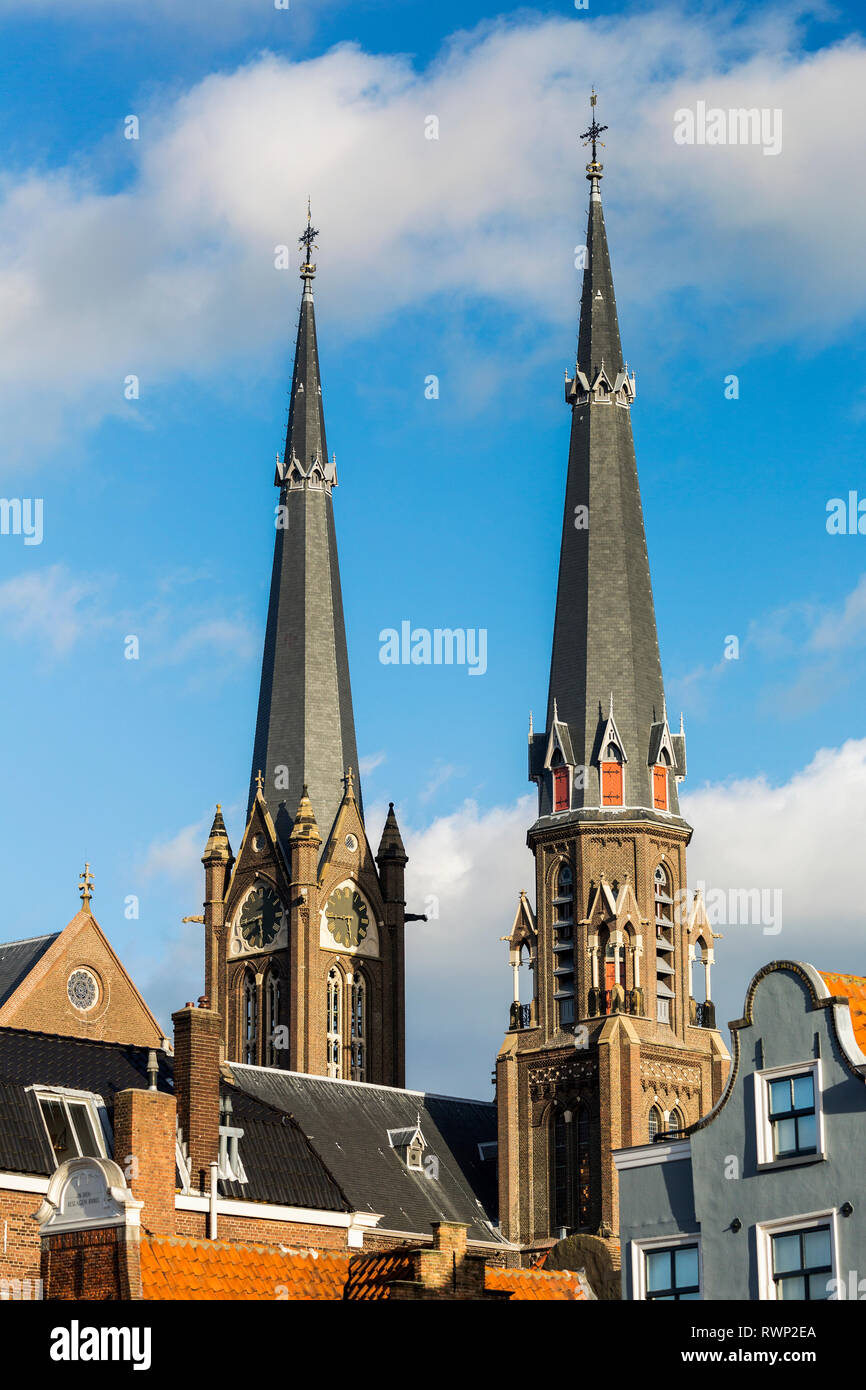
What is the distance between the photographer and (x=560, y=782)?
9356 centimetres

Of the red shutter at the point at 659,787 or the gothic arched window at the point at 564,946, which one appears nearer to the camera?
the gothic arched window at the point at 564,946

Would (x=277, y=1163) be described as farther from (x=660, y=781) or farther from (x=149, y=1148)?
(x=660, y=781)

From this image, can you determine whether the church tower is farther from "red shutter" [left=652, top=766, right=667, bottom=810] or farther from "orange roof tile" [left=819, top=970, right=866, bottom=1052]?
"orange roof tile" [left=819, top=970, right=866, bottom=1052]

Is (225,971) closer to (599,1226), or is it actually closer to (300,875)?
(300,875)

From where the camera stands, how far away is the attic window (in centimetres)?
5344

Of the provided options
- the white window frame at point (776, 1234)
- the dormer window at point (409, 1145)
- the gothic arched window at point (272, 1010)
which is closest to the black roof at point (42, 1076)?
the dormer window at point (409, 1145)

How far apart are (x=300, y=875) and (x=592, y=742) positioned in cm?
1651

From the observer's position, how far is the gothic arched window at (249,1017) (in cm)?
10306

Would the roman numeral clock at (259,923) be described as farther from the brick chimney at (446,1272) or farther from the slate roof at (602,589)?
the brick chimney at (446,1272)

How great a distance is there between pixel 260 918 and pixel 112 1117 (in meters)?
52.2

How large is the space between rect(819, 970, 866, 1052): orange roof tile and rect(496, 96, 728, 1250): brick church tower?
5001 cm

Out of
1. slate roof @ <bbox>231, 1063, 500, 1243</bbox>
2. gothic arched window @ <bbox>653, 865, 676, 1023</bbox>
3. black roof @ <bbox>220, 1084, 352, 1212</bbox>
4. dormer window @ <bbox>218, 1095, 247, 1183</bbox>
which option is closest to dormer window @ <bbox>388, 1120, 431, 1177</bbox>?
slate roof @ <bbox>231, 1063, 500, 1243</bbox>

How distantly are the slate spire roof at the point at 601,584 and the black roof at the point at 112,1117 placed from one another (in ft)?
113
